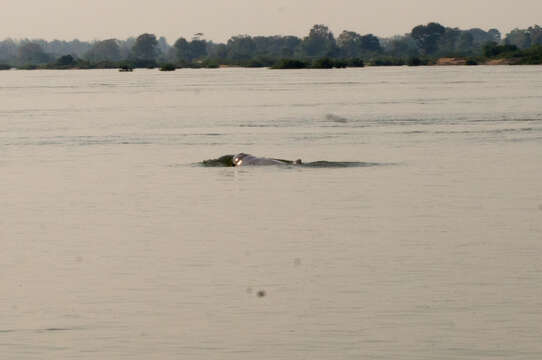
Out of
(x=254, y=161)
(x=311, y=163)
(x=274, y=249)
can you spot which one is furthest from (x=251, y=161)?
(x=274, y=249)

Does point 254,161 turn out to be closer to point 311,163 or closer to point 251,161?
point 251,161

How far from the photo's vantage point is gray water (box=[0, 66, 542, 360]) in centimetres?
1794

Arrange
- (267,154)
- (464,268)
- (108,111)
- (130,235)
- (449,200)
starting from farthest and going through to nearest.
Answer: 1. (108,111)
2. (267,154)
3. (449,200)
4. (130,235)
5. (464,268)

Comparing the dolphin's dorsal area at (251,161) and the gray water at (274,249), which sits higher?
the gray water at (274,249)

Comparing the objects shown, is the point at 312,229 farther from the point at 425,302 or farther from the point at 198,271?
the point at 425,302

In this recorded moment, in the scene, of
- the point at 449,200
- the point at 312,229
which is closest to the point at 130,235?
the point at 312,229

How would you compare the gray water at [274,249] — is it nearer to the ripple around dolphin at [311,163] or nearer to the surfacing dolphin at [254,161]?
the ripple around dolphin at [311,163]

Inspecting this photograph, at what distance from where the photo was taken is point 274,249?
82.0ft

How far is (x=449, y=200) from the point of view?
3200cm

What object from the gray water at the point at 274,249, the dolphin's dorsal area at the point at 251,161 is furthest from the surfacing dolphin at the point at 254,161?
the gray water at the point at 274,249

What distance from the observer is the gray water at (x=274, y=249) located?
17938mm

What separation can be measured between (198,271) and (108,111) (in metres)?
58.5

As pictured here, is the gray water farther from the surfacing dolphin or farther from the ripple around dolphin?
the surfacing dolphin

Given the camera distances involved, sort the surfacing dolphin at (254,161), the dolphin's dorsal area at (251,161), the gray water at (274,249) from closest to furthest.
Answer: the gray water at (274,249), the surfacing dolphin at (254,161), the dolphin's dorsal area at (251,161)
